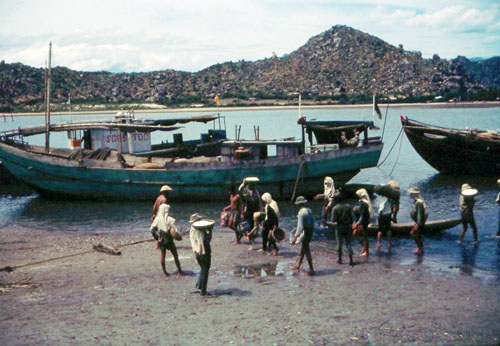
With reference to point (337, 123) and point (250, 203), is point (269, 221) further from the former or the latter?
point (337, 123)

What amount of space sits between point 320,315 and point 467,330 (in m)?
2.55

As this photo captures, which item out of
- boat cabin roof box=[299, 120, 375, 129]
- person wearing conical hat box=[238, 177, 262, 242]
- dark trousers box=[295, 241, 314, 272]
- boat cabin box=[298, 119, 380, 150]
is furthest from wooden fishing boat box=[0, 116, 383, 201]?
dark trousers box=[295, 241, 314, 272]

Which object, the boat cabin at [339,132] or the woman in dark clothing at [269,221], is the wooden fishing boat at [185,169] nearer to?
the boat cabin at [339,132]

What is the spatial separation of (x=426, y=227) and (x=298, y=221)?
22.1 ft

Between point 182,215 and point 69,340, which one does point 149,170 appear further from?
point 69,340

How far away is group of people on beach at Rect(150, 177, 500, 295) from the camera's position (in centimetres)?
1061

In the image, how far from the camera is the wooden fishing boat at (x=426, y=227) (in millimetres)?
15867

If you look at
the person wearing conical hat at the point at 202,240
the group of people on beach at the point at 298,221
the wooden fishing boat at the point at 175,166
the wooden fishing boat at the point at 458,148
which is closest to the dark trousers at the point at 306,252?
the group of people on beach at the point at 298,221

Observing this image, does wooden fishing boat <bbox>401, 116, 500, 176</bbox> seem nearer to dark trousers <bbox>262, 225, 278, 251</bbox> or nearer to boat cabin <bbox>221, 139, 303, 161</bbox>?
A: boat cabin <bbox>221, 139, 303, 161</bbox>

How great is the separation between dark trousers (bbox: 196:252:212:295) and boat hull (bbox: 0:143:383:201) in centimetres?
1280

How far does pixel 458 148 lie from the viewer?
30.3 meters

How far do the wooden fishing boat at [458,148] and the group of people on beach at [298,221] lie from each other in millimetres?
14391

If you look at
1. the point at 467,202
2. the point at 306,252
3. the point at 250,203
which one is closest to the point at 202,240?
the point at 306,252

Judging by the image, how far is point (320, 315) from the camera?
9.66 m
